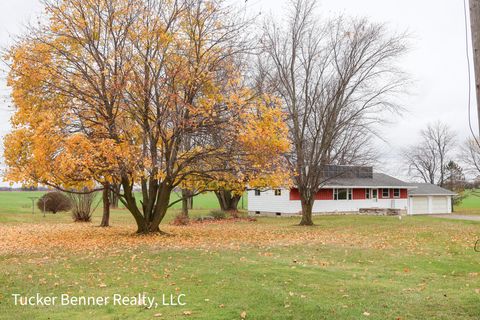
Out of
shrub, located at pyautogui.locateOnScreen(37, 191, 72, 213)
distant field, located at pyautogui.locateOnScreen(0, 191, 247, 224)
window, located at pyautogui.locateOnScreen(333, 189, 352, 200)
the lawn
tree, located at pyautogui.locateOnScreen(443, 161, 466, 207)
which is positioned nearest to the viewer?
the lawn

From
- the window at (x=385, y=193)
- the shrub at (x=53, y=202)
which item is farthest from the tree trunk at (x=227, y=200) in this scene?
the window at (x=385, y=193)

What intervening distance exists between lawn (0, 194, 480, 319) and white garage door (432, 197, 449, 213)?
1631 inches

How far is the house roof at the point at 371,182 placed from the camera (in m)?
44.5

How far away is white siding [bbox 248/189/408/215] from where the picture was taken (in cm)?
4288

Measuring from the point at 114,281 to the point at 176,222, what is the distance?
71.4 feet

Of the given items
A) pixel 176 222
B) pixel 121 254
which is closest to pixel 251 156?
pixel 121 254

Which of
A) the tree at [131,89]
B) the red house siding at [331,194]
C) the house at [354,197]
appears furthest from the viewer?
the house at [354,197]

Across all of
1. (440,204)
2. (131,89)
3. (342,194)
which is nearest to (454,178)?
(440,204)

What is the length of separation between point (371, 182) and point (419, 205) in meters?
8.91

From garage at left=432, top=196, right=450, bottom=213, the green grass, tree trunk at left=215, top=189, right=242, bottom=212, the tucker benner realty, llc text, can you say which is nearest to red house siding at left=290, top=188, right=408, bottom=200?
tree trunk at left=215, top=189, right=242, bottom=212

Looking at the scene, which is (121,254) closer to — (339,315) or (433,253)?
(339,315)

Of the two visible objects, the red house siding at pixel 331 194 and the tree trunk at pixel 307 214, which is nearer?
the tree trunk at pixel 307 214

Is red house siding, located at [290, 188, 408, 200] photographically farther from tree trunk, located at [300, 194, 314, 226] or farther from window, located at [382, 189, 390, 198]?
tree trunk, located at [300, 194, 314, 226]

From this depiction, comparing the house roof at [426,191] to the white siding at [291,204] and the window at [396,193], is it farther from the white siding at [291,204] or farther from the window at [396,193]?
the white siding at [291,204]
